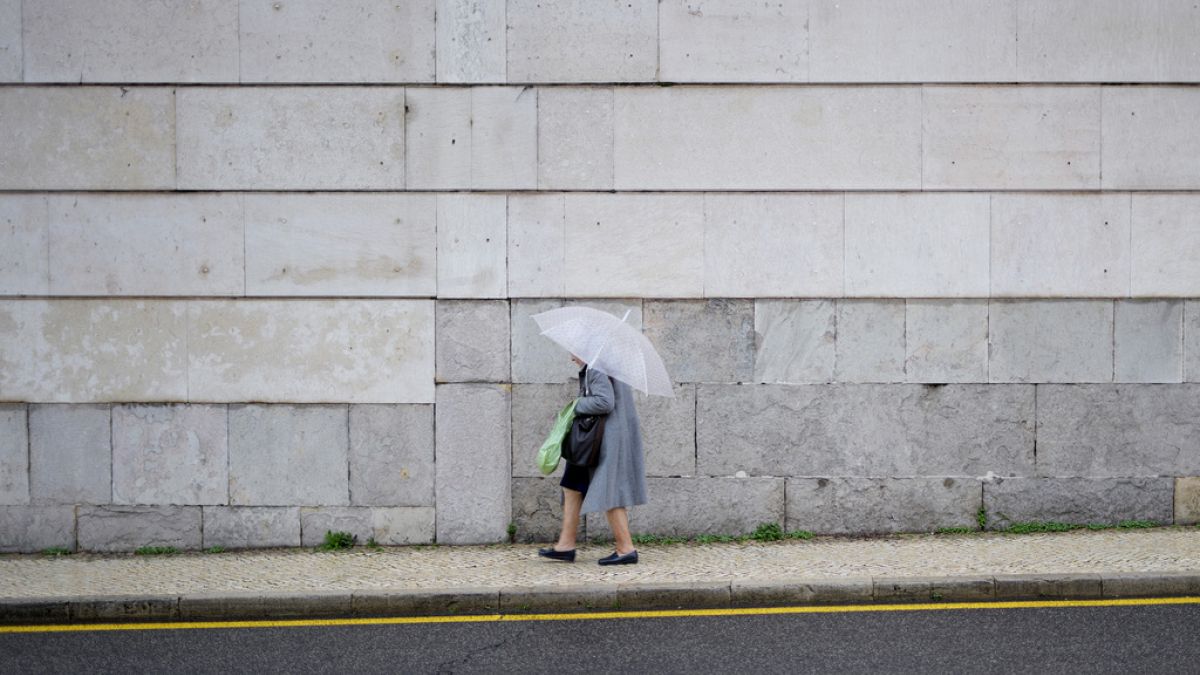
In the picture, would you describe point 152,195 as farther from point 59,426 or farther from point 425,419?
point 425,419

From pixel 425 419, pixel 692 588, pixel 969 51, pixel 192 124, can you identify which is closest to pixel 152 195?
pixel 192 124

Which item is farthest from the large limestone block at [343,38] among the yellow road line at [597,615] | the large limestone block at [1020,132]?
the yellow road line at [597,615]

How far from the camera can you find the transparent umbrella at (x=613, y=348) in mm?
7496

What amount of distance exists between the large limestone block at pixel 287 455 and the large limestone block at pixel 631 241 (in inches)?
87.5

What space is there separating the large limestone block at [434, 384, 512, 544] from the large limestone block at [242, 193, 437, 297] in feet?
3.09

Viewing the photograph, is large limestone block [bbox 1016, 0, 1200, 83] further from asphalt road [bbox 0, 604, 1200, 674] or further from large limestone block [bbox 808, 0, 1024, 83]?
asphalt road [bbox 0, 604, 1200, 674]

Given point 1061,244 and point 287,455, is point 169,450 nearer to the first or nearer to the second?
point 287,455

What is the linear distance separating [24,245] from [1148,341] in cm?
891

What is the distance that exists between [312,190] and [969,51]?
529cm

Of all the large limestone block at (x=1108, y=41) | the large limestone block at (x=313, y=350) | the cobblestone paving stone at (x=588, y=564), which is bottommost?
the cobblestone paving stone at (x=588, y=564)

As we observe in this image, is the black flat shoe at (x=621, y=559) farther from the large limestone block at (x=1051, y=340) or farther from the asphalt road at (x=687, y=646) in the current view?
the large limestone block at (x=1051, y=340)

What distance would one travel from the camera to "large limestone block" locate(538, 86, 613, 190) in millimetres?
8914

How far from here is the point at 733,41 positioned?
350 inches

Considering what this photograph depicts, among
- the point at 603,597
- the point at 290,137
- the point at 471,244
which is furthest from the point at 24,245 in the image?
the point at 603,597
